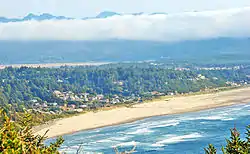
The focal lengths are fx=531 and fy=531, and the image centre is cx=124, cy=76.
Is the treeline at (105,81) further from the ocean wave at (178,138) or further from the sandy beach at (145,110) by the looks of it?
the ocean wave at (178,138)

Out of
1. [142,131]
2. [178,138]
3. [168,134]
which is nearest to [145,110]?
[142,131]

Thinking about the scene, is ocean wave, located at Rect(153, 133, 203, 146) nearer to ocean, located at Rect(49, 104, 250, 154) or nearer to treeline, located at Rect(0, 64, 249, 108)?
ocean, located at Rect(49, 104, 250, 154)

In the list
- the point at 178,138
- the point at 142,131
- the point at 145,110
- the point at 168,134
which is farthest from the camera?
the point at 145,110

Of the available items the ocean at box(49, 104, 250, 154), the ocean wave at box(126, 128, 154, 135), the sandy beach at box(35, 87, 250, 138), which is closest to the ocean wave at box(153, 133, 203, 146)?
the ocean at box(49, 104, 250, 154)

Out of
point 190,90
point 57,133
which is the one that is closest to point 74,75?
point 190,90

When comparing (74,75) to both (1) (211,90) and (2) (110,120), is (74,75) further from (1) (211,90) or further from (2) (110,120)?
(2) (110,120)

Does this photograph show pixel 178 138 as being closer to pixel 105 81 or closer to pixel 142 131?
pixel 142 131

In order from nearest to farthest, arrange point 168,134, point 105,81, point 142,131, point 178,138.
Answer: point 178,138
point 168,134
point 142,131
point 105,81
